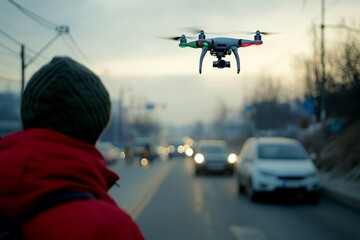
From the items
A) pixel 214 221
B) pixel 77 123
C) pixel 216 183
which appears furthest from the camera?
pixel 216 183

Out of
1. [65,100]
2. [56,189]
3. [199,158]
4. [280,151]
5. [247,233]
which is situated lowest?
[199,158]

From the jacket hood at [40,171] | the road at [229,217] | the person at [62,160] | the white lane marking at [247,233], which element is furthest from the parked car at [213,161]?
the jacket hood at [40,171]

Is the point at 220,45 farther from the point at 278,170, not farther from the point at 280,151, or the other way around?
the point at 280,151

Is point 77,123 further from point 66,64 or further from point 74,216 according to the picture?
point 74,216

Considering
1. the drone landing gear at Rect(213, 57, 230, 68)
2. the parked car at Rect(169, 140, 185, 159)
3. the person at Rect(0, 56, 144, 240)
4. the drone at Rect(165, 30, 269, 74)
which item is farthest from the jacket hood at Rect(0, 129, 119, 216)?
the parked car at Rect(169, 140, 185, 159)

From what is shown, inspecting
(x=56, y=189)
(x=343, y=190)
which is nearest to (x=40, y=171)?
(x=56, y=189)

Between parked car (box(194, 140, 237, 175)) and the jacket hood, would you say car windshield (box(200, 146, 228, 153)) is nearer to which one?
parked car (box(194, 140, 237, 175))

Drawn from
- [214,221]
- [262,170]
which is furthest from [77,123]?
[262,170]
